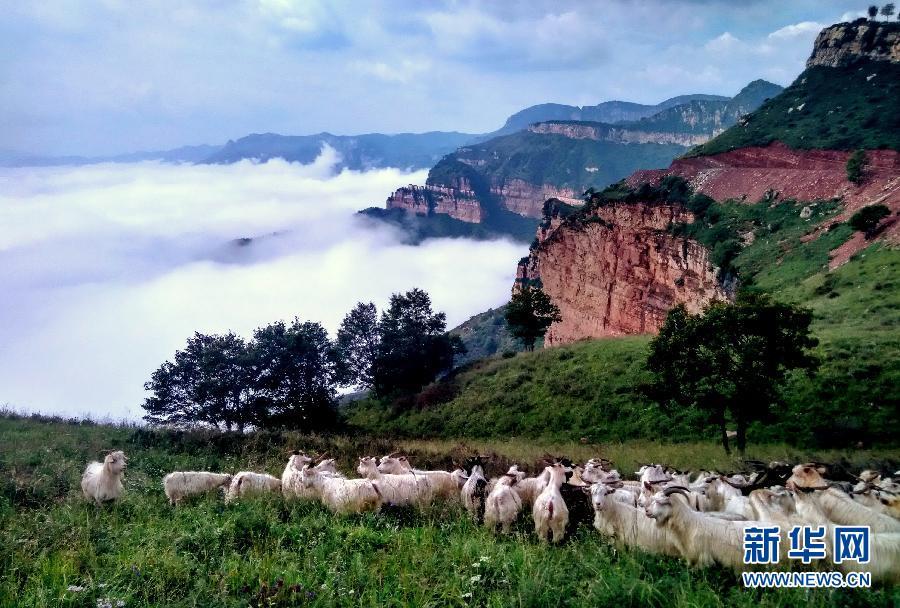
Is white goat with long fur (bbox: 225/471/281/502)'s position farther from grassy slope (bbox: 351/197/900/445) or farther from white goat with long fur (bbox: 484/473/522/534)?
grassy slope (bbox: 351/197/900/445)

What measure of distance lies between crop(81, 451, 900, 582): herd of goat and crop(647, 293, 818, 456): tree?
4.78m

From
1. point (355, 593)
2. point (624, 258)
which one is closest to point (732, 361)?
point (355, 593)

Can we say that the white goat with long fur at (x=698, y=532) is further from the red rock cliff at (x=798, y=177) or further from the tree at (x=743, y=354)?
the red rock cliff at (x=798, y=177)

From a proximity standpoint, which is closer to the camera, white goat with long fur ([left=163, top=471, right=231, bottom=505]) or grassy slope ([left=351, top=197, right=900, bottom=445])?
white goat with long fur ([left=163, top=471, right=231, bottom=505])

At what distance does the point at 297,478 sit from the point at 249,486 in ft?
2.88

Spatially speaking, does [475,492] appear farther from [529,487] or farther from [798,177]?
[798,177]

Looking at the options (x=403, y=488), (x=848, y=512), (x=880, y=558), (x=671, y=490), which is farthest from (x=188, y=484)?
(x=848, y=512)

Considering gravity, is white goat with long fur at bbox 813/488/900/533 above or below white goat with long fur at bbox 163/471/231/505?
above

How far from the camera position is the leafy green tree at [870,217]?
118 feet

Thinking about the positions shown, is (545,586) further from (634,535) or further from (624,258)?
(624,258)

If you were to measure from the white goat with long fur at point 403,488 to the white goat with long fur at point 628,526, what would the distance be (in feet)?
10.7

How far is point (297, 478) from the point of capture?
34.5ft

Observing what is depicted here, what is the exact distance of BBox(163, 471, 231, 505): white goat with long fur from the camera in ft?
33.7

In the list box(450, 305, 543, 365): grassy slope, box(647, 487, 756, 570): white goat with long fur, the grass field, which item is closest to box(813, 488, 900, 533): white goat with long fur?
box(647, 487, 756, 570): white goat with long fur
